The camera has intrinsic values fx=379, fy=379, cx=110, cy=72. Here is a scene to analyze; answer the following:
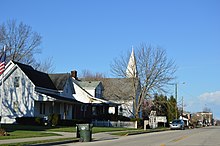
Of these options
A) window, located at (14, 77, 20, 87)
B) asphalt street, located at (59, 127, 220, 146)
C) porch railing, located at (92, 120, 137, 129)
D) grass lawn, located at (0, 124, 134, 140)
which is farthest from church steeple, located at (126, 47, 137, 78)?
asphalt street, located at (59, 127, 220, 146)

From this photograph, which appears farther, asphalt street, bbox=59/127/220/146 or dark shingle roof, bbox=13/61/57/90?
dark shingle roof, bbox=13/61/57/90

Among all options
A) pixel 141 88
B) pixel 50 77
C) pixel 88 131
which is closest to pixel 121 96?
pixel 141 88

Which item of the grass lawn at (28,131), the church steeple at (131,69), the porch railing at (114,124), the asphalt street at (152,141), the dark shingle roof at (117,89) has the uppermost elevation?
the church steeple at (131,69)

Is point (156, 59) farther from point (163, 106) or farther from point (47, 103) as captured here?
point (163, 106)

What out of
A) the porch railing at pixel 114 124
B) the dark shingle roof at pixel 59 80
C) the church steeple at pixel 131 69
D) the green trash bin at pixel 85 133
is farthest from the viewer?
the church steeple at pixel 131 69

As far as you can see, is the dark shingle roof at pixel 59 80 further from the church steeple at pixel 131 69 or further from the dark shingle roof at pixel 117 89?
the dark shingle roof at pixel 117 89

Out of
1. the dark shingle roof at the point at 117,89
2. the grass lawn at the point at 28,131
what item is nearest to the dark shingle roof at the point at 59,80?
the dark shingle roof at the point at 117,89

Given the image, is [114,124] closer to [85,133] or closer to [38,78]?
[38,78]

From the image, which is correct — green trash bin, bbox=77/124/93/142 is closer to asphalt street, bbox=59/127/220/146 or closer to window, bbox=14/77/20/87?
asphalt street, bbox=59/127/220/146

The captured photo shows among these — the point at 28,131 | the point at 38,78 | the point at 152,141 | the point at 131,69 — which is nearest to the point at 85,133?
the point at 152,141

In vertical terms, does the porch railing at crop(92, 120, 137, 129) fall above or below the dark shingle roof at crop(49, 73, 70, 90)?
below

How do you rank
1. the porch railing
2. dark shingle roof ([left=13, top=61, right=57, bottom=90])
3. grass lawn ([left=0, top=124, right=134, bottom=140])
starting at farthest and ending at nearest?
the porch railing → dark shingle roof ([left=13, top=61, right=57, bottom=90]) → grass lawn ([left=0, top=124, right=134, bottom=140])

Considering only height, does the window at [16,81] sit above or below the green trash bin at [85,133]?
above

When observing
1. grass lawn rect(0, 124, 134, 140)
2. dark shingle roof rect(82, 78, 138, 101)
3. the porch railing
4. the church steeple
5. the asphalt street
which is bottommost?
the porch railing
